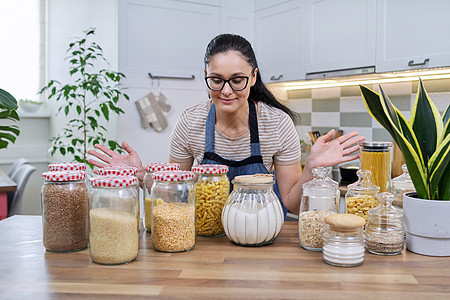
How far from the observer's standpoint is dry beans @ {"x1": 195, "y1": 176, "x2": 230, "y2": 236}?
1.25 m

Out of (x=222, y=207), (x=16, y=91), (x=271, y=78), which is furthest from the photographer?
(x=16, y=91)

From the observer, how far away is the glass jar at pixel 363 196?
1188mm

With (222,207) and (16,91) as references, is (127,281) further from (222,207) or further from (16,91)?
(16,91)

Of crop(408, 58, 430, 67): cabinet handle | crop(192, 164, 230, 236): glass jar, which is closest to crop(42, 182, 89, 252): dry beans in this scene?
crop(192, 164, 230, 236): glass jar

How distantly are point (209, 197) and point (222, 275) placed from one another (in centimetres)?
31

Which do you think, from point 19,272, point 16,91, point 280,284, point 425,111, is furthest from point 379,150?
point 16,91

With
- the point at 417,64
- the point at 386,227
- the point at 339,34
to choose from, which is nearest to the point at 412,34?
the point at 417,64

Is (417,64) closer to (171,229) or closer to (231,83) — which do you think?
(231,83)

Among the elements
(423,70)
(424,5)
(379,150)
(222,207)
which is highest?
(424,5)

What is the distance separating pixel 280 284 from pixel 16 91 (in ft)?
13.5

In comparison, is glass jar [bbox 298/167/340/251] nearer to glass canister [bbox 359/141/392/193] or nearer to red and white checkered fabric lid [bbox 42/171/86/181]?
glass canister [bbox 359/141/392/193]

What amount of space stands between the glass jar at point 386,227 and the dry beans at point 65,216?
2.33ft

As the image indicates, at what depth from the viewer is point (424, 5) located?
2502 millimetres

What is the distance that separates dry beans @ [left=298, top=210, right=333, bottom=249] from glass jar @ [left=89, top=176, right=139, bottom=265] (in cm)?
42
